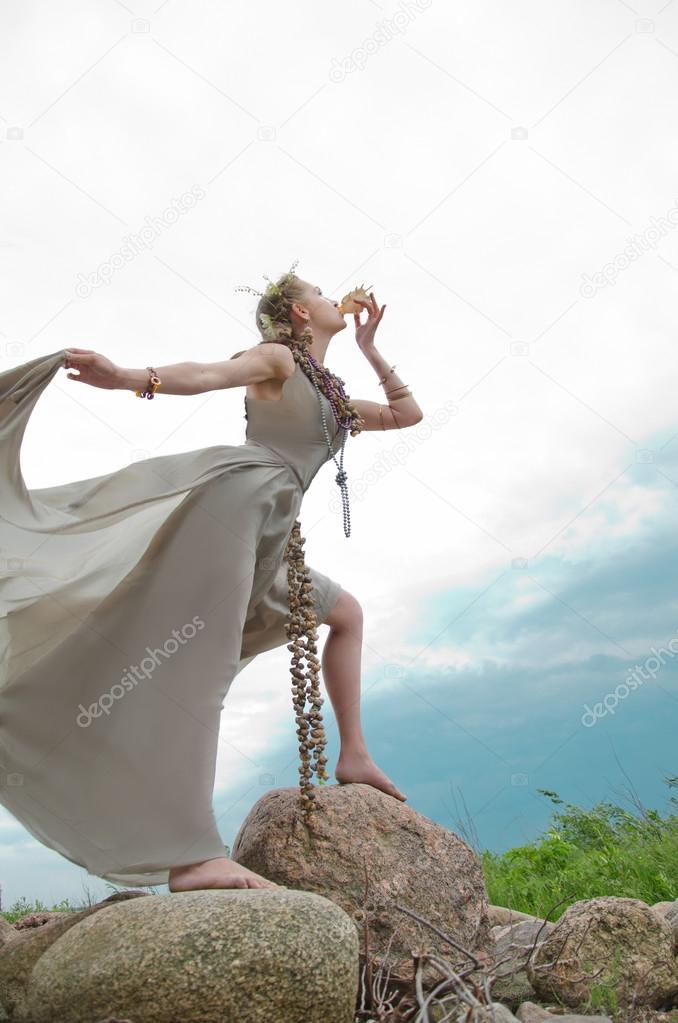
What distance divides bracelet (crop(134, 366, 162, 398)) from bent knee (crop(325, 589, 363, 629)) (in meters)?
1.48

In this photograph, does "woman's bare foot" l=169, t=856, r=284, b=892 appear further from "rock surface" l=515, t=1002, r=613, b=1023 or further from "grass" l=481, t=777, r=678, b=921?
"grass" l=481, t=777, r=678, b=921

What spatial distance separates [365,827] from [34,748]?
56.6 inches

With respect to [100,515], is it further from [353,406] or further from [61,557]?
[353,406]

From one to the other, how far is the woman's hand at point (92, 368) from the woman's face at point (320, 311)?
1.40 m

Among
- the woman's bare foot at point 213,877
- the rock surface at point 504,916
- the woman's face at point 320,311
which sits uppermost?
the woman's face at point 320,311

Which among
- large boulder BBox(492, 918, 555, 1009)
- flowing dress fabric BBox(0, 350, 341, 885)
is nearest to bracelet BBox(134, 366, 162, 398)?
flowing dress fabric BBox(0, 350, 341, 885)

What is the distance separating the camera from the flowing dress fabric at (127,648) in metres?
3.84

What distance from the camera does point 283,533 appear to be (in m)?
4.45

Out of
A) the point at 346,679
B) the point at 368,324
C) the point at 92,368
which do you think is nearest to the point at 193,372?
the point at 92,368

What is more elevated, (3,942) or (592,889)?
(592,889)

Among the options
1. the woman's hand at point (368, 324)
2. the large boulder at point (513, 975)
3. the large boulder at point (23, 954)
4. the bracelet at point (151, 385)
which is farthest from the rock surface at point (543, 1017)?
the woman's hand at point (368, 324)

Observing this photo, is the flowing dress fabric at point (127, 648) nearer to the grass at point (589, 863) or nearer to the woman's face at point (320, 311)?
the woman's face at point (320, 311)

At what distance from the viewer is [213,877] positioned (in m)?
3.60

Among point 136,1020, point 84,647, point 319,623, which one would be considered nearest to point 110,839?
point 84,647
